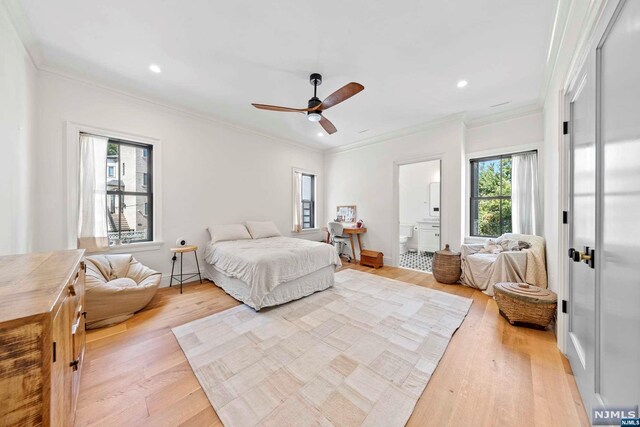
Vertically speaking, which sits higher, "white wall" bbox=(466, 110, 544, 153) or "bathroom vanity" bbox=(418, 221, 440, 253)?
"white wall" bbox=(466, 110, 544, 153)

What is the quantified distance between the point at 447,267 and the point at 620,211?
288 centimetres

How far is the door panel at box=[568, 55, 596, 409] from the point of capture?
1.32 meters

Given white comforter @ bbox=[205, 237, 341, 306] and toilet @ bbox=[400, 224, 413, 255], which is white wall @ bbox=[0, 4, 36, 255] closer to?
white comforter @ bbox=[205, 237, 341, 306]

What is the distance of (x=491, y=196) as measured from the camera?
4.12 metres

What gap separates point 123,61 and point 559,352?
514cm

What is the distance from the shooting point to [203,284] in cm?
361

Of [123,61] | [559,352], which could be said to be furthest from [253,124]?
[559,352]

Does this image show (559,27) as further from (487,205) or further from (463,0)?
(487,205)

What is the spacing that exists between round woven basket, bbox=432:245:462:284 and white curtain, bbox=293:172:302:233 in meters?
2.98

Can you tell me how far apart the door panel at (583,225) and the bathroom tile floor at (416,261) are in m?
2.89

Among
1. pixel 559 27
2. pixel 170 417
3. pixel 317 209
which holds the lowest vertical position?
pixel 170 417

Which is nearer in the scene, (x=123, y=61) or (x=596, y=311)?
(x=596, y=311)

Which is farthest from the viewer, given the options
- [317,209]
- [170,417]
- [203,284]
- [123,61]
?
[317,209]

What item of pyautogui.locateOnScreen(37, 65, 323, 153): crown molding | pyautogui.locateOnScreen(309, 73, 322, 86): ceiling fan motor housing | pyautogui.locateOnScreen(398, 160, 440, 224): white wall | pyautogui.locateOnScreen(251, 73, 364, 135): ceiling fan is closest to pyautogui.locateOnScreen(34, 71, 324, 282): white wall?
pyautogui.locateOnScreen(37, 65, 323, 153): crown molding
